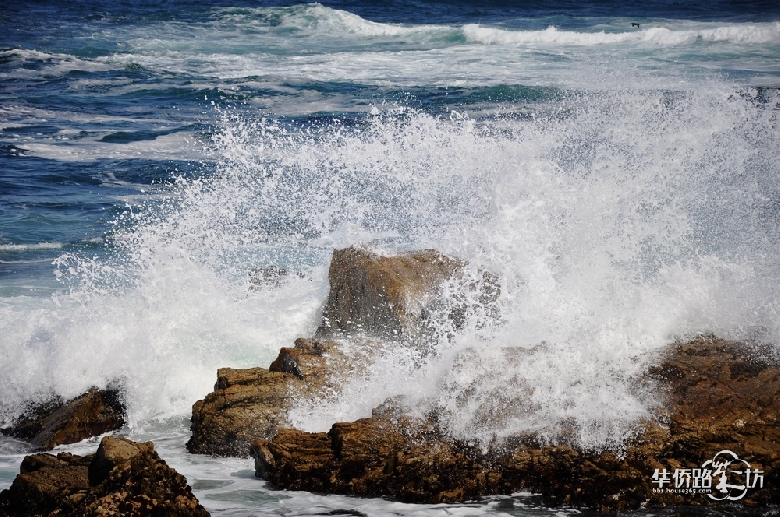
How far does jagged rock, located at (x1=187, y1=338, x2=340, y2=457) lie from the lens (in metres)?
5.65

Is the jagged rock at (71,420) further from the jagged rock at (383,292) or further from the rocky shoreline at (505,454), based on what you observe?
the jagged rock at (383,292)

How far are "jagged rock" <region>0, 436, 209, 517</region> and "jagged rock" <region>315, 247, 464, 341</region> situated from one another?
97.3 inches

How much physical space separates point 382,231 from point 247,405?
13.2ft

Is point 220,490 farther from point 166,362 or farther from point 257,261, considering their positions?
point 257,261

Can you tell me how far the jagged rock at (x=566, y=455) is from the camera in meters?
4.60

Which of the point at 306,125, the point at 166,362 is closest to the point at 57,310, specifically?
the point at 166,362

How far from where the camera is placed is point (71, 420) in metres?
6.12

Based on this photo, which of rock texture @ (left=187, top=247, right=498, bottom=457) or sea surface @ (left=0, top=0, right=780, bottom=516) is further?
rock texture @ (left=187, top=247, right=498, bottom=457)

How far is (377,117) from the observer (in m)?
16.5

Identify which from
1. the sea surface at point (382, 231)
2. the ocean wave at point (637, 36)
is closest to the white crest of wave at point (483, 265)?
the sea surface at point (382, 231)

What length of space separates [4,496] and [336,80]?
17.3 metres

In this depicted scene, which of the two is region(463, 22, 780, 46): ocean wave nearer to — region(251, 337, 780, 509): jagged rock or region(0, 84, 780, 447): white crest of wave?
region(0, 84, 780, 447): white crest of wave

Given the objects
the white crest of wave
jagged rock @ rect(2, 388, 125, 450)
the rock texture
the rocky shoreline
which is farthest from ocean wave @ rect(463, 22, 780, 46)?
the rocky shoreline

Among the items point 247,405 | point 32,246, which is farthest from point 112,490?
point 32,246
